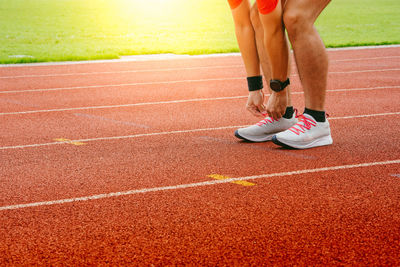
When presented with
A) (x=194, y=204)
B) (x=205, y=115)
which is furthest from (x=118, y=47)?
(x=194, y=204)

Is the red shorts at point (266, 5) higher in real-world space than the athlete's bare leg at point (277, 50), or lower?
higher

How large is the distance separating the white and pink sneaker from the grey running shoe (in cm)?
28

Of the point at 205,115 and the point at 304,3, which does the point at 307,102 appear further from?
the point at 205,115

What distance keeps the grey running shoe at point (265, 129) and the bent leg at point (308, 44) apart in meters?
0.43

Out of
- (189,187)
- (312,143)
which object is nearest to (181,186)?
(189,187)

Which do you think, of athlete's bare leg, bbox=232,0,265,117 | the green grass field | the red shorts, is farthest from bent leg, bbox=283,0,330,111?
the green grass field

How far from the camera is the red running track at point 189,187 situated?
101 inches

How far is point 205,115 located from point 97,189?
Result: 272 cm

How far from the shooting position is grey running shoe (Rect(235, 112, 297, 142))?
461 cm

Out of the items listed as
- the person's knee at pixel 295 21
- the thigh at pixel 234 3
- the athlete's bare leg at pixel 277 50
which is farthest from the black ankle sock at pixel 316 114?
the thigh at pixel 234 3

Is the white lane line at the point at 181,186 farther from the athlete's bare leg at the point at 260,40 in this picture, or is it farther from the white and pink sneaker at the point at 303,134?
the athlete's bare leg at the point at 260,40

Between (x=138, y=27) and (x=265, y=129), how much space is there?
23244mm

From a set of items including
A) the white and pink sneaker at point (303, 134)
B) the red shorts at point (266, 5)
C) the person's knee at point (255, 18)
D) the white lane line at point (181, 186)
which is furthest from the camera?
the person's knee at point (255, 18)

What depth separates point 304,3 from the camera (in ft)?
13.0
